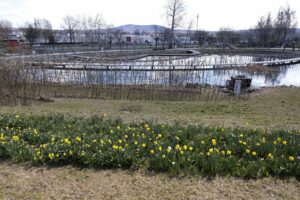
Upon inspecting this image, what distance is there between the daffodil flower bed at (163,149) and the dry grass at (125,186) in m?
0.16

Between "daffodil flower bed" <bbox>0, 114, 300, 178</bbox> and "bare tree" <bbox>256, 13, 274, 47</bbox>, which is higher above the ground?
"bare tree" <bbox>256, 13, 274, 47</bbox>

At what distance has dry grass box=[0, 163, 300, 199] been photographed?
2.59 meters

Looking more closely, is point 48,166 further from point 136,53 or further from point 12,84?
point 136,53

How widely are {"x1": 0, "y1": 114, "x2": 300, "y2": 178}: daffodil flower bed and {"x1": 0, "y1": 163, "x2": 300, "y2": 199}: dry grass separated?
16 cm

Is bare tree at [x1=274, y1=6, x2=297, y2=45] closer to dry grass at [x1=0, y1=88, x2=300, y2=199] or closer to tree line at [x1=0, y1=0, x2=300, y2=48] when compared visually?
tree line at [x1=0, y1=0, x2=300, y2=48]

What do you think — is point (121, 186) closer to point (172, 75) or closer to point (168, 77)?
point (172, 75)

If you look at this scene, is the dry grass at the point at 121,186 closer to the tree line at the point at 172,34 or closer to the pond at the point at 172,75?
the pond at the point at 172,75

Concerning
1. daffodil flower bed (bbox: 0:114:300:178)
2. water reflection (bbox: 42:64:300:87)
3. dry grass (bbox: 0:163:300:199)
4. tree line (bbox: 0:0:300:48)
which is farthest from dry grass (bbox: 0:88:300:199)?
tree line (bbox: 0:0:300:48)

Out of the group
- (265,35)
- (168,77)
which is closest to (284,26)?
(265,35)

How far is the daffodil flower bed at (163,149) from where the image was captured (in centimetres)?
306

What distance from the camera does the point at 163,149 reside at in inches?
135

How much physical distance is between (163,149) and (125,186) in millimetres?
884

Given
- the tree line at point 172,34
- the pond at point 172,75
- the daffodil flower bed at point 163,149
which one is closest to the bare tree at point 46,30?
the tree line at point 172,34

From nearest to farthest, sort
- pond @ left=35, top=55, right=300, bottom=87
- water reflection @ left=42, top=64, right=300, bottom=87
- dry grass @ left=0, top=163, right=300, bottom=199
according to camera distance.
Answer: dry grass @ left=0, top=163, right=300, bottom=199, water reflection @ left=42, top=64, right=300, bottom=87, pond @ left=35, top=55, right=300, bottom=87
